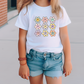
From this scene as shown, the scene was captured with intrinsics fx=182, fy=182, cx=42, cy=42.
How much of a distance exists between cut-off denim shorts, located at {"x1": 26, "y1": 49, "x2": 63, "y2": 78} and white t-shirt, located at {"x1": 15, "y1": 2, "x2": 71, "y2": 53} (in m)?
0.05

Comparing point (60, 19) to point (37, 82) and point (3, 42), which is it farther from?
point (3, 42)

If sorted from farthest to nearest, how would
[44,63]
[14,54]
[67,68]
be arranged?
[14,54], [67,68], [44,63]

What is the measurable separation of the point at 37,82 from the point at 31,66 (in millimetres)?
188

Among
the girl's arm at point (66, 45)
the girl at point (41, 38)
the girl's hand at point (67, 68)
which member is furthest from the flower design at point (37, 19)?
the girl's hand at point (67, 68)

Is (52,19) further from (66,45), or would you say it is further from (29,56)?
(29,56)

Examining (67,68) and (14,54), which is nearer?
(67,68)

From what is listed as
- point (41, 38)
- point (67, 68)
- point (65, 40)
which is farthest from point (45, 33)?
point (67, 68)

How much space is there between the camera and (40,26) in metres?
1.72

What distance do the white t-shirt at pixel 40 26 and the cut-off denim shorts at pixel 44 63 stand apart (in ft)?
0.15

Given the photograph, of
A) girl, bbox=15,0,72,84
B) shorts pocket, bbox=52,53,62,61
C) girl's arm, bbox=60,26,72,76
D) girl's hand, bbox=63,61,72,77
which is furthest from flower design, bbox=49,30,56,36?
girl's hand, bbox=63,61,72,77

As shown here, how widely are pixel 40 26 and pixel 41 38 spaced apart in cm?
11

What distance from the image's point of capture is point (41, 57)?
67.5 inches

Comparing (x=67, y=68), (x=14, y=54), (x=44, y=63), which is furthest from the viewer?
(x=14, y=54)

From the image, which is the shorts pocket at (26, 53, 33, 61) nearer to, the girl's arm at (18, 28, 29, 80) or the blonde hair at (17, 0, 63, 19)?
the girl's arm at (18, 28, 29, 80)
